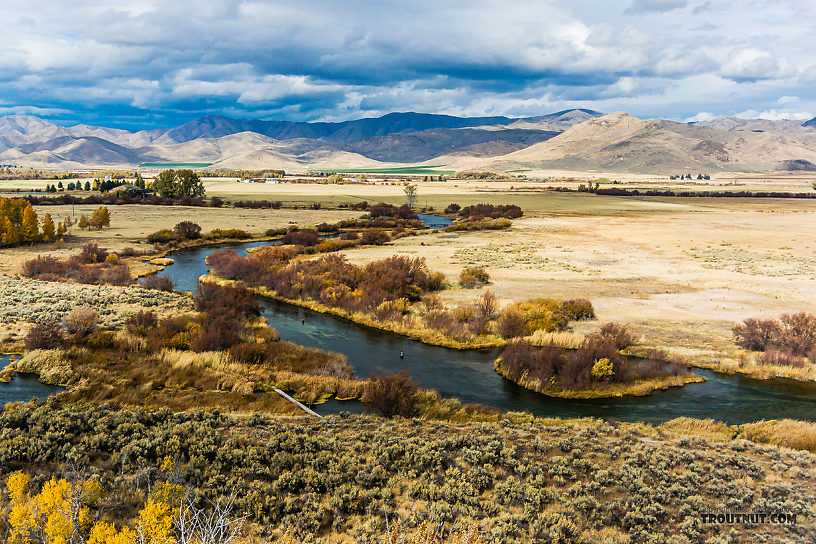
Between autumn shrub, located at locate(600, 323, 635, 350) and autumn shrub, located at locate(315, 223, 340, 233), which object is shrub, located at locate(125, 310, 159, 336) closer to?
autumn shrub, located at locate(600, 323, 635, 350)

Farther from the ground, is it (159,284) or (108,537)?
(159,284)

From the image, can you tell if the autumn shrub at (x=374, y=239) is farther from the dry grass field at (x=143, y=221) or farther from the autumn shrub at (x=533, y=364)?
the autumn shrub at (x=533, y=364)

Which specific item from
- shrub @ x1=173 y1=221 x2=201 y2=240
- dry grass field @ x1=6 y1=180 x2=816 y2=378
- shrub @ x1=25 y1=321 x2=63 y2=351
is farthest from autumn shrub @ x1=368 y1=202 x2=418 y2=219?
shrub @ x1=25 y1=321 x2=63 y2=351

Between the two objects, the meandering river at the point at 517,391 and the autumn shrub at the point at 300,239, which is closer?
the meandering river at the point at 517,391

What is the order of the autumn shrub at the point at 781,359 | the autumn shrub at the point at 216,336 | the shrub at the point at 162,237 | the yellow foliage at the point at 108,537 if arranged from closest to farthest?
1. the yellow foliage at the point at 108,537
2. the autumn shrub at the point at 781,359
3. the autumn shrub at the point at 216,336
4. the shrub at the point at 162,237

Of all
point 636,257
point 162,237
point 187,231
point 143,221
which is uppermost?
point 143,221

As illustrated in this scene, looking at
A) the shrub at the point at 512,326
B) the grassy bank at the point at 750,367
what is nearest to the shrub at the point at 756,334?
the grassy bank at the point at 750,367

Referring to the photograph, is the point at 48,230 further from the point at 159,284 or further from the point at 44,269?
the point at 159,284

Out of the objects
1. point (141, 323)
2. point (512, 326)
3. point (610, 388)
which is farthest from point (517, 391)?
point (141, 323)
